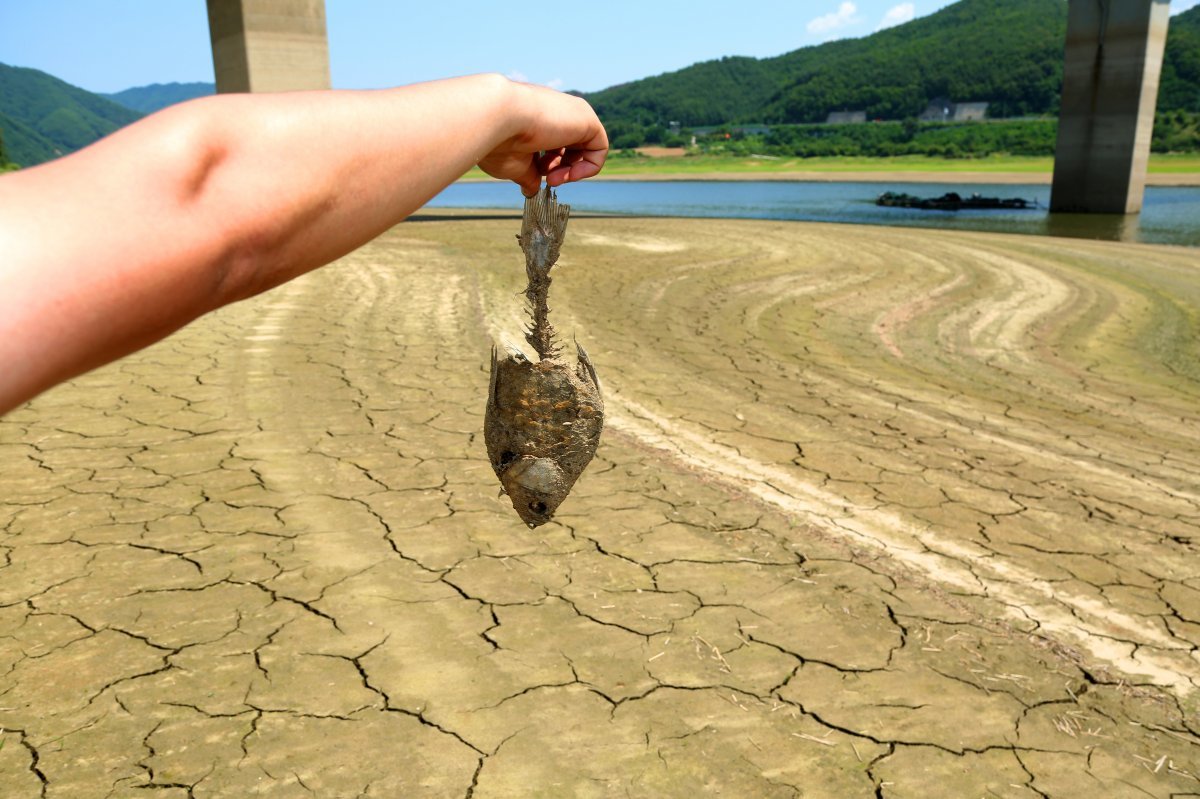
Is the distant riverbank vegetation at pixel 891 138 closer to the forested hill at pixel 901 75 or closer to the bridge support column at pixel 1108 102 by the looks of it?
the forested hill at pixel 901 75

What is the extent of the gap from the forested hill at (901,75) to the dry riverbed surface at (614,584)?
2894 inches

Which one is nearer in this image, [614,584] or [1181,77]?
[614,584]

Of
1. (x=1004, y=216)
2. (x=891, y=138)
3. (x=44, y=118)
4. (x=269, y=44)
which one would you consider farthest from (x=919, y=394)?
(x=44, y=118)

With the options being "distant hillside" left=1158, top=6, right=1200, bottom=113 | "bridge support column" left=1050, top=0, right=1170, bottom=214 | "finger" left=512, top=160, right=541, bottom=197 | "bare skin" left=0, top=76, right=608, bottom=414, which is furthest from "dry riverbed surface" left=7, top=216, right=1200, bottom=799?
"distant hillside" left=1158, top=6, right=1200, bottom=113

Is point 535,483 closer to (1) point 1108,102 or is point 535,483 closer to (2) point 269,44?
(2) point 269,44

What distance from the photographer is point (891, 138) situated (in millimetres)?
72750

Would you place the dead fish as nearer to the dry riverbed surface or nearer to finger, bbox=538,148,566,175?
finger, bbox=538,148,566,175

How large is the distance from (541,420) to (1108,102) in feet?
92.6

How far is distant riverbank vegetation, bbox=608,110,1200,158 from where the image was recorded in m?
54.3

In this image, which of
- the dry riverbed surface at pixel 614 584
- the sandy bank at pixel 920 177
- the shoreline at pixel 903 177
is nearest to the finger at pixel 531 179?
the dry riverbed surface at pixel 614 584

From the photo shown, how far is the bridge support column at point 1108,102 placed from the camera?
23.0m

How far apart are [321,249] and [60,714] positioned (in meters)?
2.61

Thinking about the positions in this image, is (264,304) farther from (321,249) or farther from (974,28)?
(974,28)

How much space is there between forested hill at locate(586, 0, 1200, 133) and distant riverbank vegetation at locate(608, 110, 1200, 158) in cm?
820
